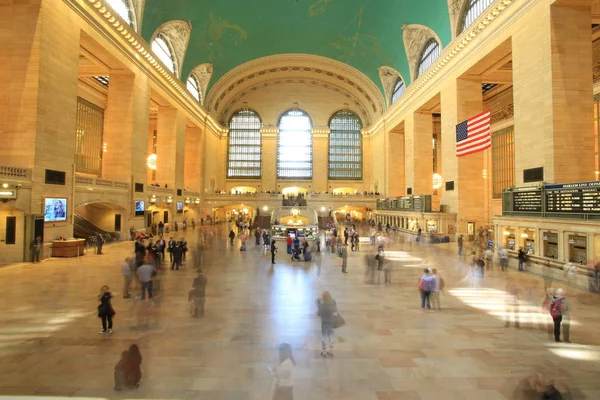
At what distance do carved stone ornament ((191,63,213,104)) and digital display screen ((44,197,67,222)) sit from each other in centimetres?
2048

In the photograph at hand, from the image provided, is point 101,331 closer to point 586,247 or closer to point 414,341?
point 414,341

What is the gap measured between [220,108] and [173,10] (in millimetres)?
18068

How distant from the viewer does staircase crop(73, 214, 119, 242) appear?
17.9 metres

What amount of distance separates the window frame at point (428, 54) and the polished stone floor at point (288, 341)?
21.0m

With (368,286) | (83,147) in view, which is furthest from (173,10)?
(368,286)

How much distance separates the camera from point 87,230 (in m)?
18.5

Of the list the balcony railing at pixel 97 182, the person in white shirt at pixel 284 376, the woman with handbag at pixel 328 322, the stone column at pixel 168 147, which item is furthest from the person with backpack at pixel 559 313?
the stone column at pixel 168 147

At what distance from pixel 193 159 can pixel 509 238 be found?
29548 millimetres

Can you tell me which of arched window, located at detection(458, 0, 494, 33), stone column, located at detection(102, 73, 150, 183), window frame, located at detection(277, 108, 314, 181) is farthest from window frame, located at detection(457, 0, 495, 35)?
window frame, located at detection(277, 108, 314, 181)

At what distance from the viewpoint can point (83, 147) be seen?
83.3 ft

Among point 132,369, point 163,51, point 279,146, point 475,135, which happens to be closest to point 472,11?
point 475,135

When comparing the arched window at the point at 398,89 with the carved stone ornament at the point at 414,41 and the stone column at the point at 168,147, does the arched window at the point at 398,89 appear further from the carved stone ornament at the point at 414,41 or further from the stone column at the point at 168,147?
the stone column at the point at 168,147

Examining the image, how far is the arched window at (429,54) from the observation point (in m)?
25.0

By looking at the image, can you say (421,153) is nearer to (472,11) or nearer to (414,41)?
(414,41)
